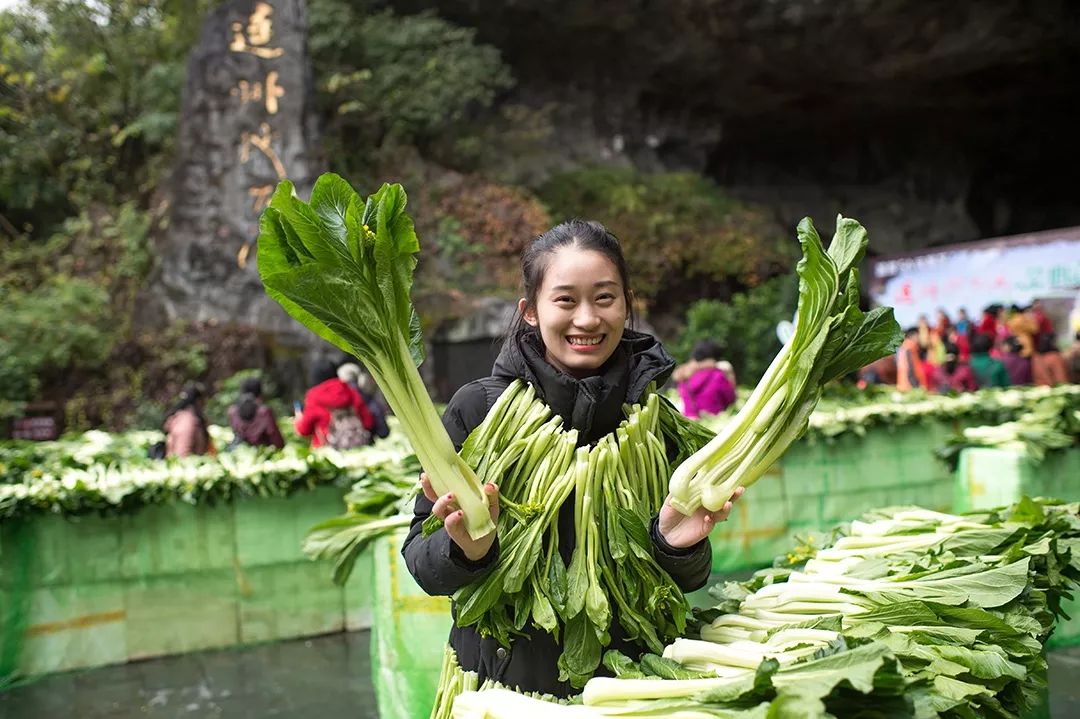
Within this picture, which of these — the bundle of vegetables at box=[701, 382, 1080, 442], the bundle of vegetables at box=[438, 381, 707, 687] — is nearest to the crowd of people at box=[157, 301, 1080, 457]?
the bundle of vegetables at box=[701, 382, 1080, 442]

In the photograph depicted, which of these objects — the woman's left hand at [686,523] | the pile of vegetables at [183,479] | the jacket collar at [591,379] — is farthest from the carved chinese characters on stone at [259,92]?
the woman's left hand at [686,523]

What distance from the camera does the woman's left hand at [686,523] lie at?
1.79 m

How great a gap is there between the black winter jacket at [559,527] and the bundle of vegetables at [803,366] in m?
0.14

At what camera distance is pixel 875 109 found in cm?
2191

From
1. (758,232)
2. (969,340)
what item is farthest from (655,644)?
(758,232)

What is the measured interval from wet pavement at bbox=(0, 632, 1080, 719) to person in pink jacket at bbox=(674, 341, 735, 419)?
3424 mm

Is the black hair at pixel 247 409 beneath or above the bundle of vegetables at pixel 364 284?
beneath

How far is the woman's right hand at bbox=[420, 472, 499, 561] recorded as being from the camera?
5.51ft

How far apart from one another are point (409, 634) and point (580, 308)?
183 cm

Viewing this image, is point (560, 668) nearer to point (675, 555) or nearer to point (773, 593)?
point (675, 555)

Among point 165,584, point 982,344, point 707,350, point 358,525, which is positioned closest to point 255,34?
point 707,350

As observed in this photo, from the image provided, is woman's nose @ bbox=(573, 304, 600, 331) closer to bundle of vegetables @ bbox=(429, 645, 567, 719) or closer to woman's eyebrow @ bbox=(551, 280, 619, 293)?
woman's eyebrow @ bbox=(551, 280, 619, 293)

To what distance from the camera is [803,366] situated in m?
1.86

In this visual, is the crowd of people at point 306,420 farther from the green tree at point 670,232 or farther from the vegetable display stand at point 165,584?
the green tree at point 670,232
